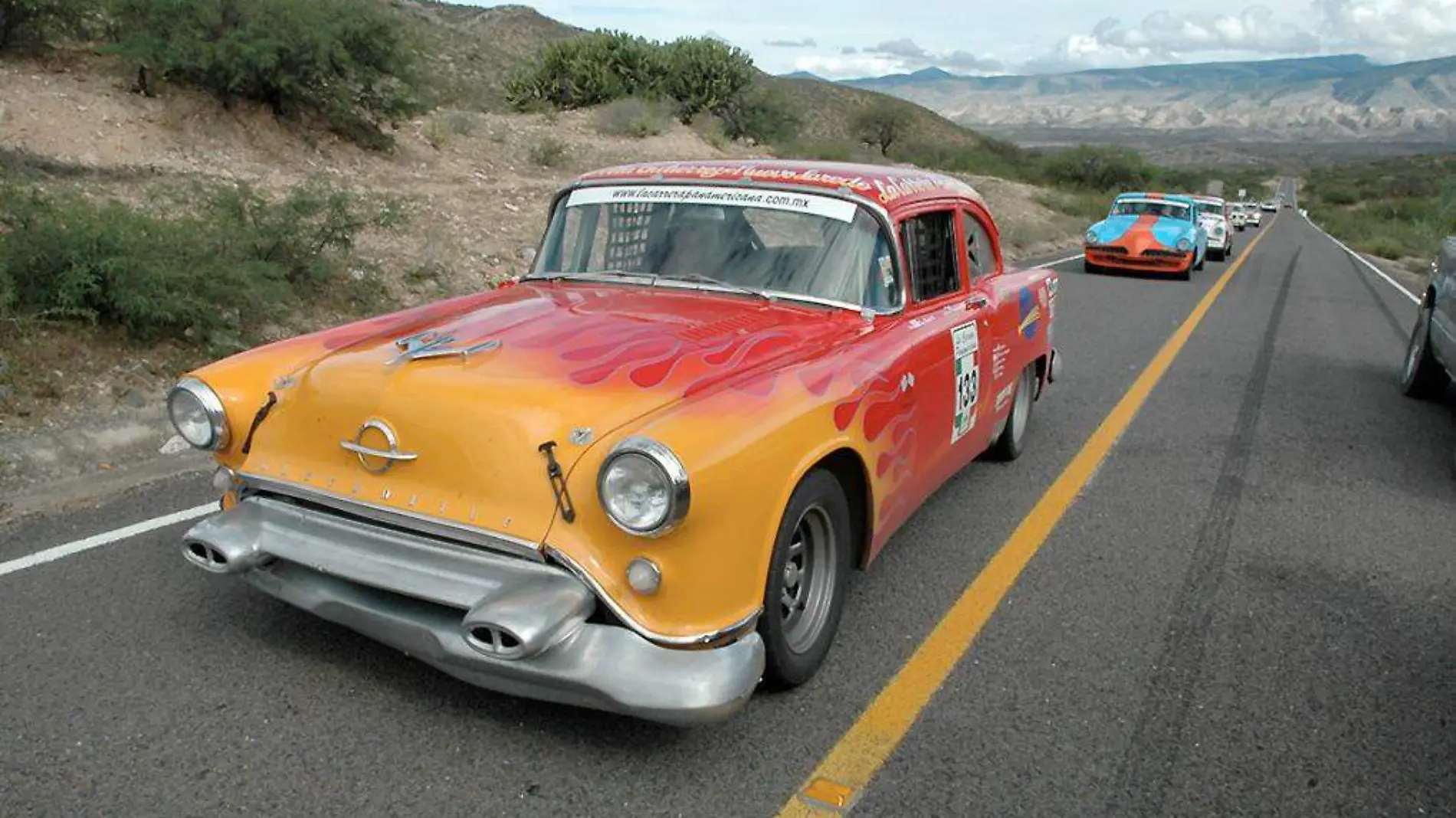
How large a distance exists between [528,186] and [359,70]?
271cm

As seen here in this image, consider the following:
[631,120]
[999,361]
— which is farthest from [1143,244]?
[999,361]

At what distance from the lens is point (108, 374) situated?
6.42 meters

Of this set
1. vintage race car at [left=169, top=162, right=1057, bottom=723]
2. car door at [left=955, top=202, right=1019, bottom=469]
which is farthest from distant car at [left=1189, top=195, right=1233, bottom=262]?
vintage race car at [left=169, top=162, right=1057, bottom=723]

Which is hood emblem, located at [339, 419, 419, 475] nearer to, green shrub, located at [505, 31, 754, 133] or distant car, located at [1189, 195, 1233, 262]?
distant car, located at [1189, 195, 1233, 262]

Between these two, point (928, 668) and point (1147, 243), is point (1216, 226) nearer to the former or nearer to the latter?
point (1147, 243)

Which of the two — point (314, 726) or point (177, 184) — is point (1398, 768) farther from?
point (177, 184)

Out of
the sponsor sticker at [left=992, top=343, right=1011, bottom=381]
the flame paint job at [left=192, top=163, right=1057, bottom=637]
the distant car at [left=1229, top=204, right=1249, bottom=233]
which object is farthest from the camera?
the distant car at [left=1229, top=204, right=1249, bottom=233]

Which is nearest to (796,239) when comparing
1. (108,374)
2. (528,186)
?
(108,374)

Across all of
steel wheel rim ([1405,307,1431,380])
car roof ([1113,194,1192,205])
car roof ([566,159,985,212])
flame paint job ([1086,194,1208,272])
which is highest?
car roof ([566,159,985,212])

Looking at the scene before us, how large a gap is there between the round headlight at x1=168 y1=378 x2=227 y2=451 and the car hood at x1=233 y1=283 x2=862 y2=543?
15cm

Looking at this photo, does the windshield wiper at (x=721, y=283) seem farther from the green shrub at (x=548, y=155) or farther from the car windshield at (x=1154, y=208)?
the car windshield at (x=1154, y=208)

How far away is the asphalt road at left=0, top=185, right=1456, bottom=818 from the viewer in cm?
283

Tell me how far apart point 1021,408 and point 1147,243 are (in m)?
12.7

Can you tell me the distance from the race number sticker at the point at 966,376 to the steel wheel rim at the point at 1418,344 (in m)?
5.09
